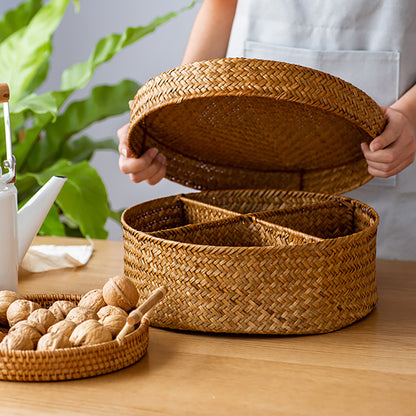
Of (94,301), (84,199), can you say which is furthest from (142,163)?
(84,199)

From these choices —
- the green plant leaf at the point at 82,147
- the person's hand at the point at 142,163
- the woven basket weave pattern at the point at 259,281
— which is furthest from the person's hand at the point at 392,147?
the green plant leaf at the point at 82,147

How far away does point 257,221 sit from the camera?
0.91 m

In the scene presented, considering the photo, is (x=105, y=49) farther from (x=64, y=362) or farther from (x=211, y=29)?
(x=64, y=362)

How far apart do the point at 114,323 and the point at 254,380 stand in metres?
0.16

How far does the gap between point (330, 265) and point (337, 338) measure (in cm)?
9

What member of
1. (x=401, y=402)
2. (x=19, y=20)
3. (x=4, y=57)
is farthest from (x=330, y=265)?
(x=19, y=20)

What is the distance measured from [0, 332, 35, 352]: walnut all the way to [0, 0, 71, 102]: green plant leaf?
121cm

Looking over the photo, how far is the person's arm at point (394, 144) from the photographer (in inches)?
33.6

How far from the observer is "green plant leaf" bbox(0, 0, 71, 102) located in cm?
173

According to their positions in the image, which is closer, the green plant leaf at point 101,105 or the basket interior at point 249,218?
the basket interior at point 249,218

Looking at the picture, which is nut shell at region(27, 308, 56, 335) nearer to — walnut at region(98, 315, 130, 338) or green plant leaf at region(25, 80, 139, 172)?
walnut at region(98, 315, 130, 338)

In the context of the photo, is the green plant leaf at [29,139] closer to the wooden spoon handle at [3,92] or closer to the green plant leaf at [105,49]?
the green plant leaf at [105,49]

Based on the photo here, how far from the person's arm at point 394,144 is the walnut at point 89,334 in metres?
0.46

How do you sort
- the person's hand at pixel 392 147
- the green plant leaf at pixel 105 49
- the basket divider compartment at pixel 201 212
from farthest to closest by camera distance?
the green plant leaf at pixel 105 49 < the basket divider compartment at pixel 201 212 < the person's hand at pixel 392 147
